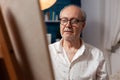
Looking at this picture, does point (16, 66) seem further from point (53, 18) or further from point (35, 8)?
point (53, 18)

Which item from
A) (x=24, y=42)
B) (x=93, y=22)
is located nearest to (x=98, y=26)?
(x=93, y=22)

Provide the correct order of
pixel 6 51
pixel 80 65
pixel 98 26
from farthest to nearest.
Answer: pixel 98 26 < pixel 80 65 < pixel 6 51

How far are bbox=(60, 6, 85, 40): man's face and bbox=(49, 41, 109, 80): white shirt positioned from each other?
97 mm

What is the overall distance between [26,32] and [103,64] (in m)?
1.15

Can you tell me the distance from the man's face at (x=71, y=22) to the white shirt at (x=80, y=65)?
0.10m

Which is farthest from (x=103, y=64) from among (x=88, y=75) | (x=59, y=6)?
(x=59, y=6)

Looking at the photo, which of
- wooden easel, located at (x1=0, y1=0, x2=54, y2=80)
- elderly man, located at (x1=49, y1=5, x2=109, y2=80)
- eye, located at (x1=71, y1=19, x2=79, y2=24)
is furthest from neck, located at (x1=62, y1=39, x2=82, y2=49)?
wooden easel, located at (x1=0, y1=0, x2=54, y2=80)

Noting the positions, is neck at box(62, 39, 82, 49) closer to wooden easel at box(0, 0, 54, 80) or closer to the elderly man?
the elderly man

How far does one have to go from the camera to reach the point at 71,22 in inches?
60.1

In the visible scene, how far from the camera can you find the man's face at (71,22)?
4.93ft

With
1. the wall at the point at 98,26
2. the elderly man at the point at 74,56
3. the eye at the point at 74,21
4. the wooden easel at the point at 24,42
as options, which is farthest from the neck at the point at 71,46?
the wall at the point at 98,26

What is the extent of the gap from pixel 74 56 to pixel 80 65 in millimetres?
75

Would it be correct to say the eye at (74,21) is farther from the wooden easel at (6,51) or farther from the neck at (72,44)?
the wooden easel at (6,51)

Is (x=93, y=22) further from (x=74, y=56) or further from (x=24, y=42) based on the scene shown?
(x=24, y=42)
